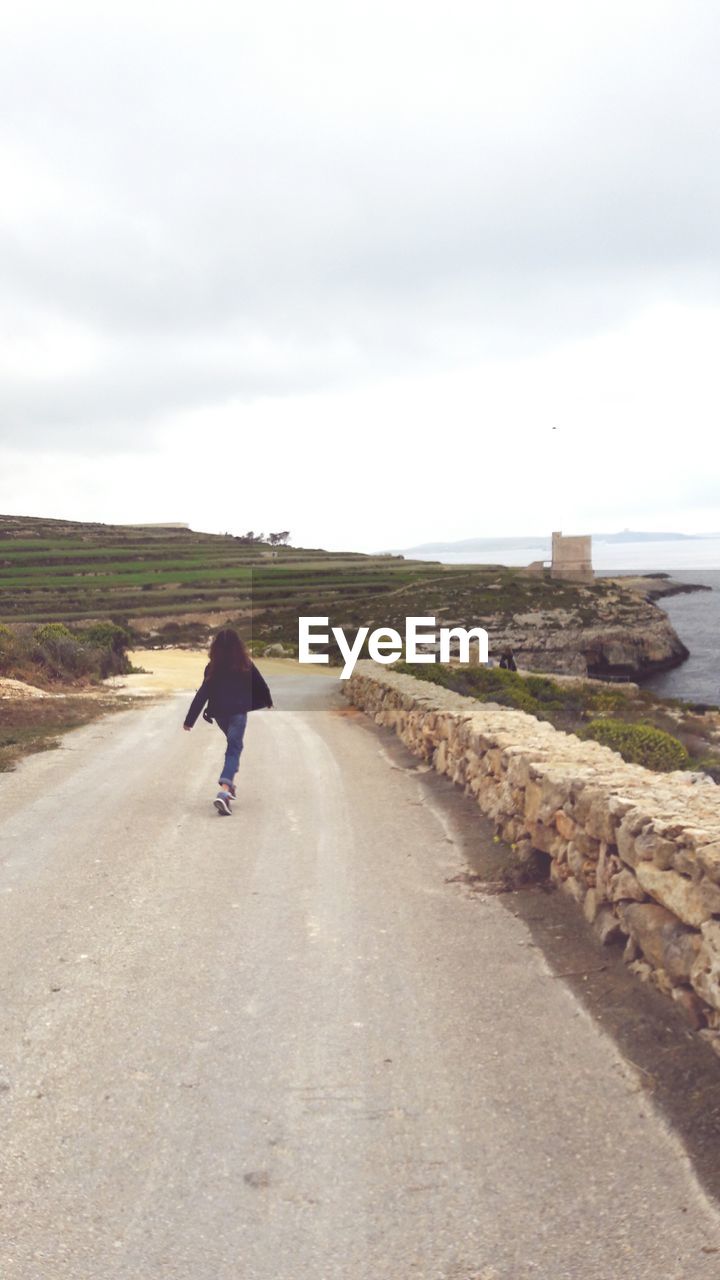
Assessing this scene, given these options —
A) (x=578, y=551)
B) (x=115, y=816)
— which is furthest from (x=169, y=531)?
(x=115, y=816)

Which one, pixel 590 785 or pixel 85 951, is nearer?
pixel 85 951

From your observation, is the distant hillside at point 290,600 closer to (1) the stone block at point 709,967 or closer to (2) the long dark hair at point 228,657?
(2) the long dark hair at point 228,657

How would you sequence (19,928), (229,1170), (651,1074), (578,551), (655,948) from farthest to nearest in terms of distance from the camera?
(578,551)
(19,928)
(655,948)
(651,1074)
(229,1170)

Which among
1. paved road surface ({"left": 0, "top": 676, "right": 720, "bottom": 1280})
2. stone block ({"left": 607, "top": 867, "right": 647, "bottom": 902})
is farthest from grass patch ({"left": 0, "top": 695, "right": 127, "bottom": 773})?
stone block ({"left": 607, "top": 867, "right": 647, "bottom": 902})

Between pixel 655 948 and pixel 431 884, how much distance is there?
2715 millimetres

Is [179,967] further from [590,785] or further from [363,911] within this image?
[590,785]

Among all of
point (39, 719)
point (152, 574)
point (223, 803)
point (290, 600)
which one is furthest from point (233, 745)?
point (152, 574)

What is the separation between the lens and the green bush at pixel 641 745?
12734mm

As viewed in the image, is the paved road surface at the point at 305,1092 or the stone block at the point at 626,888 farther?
the stone block at the point at 626,888

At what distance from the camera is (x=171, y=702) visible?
957 inches

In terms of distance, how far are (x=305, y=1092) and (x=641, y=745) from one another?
9742mm

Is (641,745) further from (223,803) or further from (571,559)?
(571,559)

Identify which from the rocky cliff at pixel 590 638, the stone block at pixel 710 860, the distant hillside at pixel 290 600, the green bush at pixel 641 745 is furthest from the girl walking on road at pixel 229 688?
the rocky cliff at pixel 590 638

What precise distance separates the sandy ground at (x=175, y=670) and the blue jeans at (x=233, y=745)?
15.6 metres
